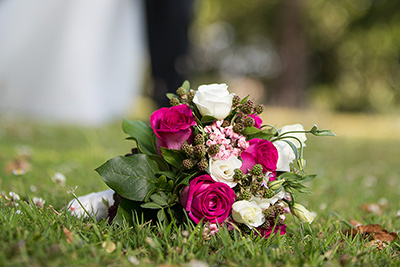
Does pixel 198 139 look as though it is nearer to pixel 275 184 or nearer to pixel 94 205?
pixel 275 184

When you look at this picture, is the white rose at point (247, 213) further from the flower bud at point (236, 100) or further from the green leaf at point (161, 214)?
the flower bud at point (236, 100)

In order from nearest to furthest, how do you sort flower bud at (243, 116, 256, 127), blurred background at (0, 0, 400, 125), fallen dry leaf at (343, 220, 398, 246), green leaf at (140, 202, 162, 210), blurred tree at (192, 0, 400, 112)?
green leaf at (140, 202, 162, 210) → flower bud at (243, 116, 256, 127) → fallen dry leaf at (343, 220, 398, 246) → blurred background at (0, 0, 400, 125) → blurred tree at (192, 0, 400, 112)

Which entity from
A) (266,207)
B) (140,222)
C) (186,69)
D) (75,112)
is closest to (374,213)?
(266,207)

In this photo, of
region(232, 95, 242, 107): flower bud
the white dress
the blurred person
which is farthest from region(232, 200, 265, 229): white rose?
the white dress

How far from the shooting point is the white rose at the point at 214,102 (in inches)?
53.0

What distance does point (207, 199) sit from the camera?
1288 millimetres

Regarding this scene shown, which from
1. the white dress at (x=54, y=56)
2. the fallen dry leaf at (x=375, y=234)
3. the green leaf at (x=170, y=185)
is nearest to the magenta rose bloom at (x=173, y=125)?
the green leaf at (x=170, y=185)

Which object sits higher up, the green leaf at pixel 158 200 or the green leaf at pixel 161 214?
the green leaf at pixel 158 200

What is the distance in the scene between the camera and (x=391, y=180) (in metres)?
3.21

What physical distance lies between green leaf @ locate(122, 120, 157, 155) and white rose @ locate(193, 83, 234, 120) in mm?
201

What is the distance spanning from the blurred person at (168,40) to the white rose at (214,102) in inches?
108

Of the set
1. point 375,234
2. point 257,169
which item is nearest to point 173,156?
point 257,169

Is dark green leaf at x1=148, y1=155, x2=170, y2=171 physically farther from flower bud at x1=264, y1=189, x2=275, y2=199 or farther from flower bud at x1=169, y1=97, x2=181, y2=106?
flower bud at x1=264, y1=189, x2=275, y2=199

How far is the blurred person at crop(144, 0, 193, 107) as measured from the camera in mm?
3988
